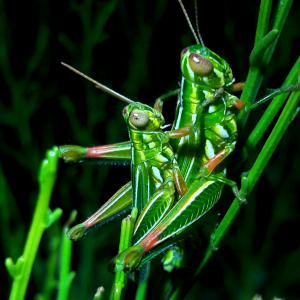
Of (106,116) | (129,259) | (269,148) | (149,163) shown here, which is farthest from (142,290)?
(106,116)

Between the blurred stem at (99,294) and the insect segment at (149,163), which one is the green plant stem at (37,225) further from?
the insect segment at (149,163)

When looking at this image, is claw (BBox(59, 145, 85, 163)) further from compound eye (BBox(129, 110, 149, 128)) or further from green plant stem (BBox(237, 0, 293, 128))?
green plant stem (BBox(237, 0, 293, 128))

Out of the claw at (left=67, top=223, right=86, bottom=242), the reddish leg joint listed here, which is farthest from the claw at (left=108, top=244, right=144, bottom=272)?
the reddish leg joint

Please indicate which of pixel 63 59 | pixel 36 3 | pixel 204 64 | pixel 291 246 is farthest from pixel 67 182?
pixel 291 246

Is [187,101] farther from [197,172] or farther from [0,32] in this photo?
[0,32]

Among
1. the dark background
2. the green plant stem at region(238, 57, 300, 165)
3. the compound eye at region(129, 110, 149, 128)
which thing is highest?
the green plant stem at region(238, 57, 300, 165)

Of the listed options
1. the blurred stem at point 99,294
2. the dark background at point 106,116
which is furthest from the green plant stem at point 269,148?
the dark background at point 106,116

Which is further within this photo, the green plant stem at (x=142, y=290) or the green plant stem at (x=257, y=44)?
the green plant stem at (x=142, y=290)

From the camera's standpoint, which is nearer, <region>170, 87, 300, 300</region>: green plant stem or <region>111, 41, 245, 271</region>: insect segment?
<region>170, 87, 300, 300</region>: green plant stem
